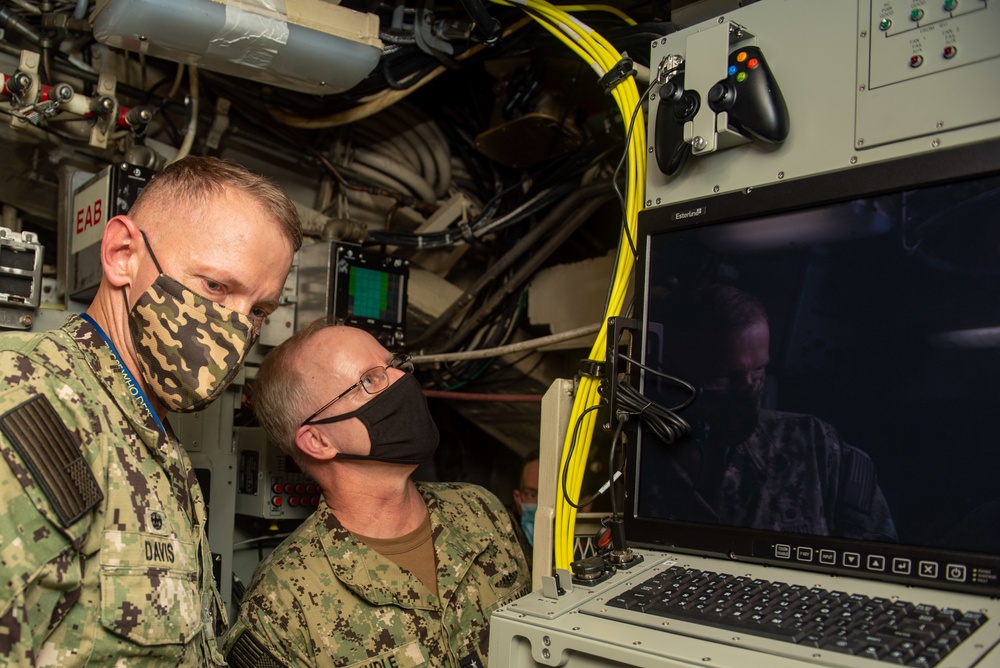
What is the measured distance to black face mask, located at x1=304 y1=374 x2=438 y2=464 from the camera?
212 cm

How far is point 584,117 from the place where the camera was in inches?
105

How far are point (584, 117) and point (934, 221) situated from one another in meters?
1.62

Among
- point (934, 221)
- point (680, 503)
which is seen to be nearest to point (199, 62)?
point (680, 503)

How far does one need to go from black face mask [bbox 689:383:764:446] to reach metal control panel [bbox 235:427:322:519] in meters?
1.41

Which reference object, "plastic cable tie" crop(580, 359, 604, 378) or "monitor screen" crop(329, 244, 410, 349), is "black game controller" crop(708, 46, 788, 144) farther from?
"monitor screen" crop(329, 244, 410, 349)

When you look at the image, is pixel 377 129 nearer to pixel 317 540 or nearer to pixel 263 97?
pixel 263 97

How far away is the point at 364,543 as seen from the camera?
2.12 metres

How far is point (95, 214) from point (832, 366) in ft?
6.02

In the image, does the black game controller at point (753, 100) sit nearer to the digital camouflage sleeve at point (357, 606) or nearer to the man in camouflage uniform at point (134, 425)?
the man in camouflage uniform at point (134, 425)

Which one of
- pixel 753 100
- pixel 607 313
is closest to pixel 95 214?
pixel 607 313

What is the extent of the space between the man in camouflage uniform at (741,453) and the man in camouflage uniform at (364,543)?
828 mm

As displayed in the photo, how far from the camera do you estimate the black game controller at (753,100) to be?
138 cm

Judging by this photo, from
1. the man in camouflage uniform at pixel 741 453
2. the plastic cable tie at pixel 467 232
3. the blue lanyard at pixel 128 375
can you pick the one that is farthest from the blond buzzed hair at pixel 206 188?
the plastic cable tie at pixel 467 232

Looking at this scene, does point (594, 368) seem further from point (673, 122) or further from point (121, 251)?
point (121, 251)
